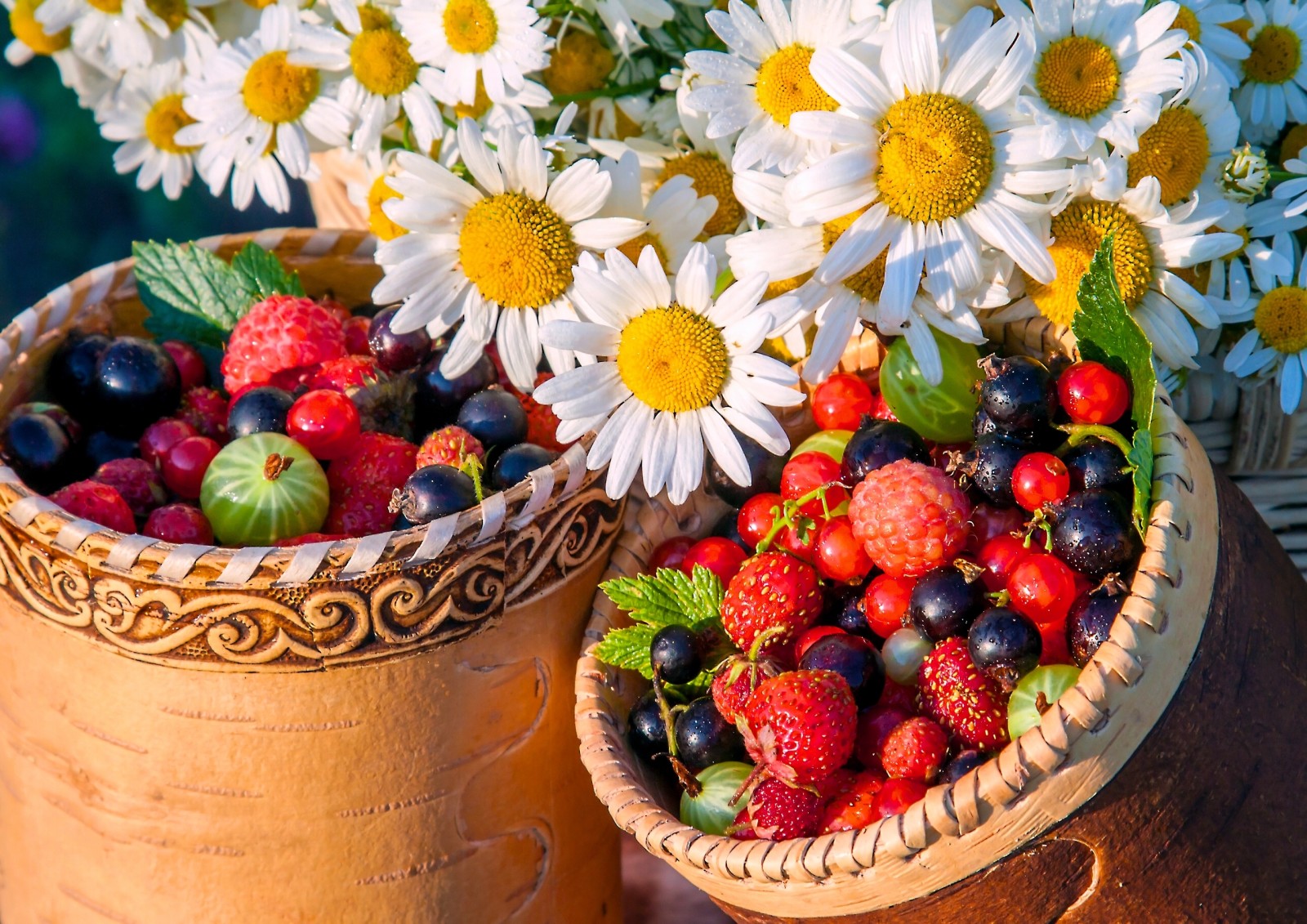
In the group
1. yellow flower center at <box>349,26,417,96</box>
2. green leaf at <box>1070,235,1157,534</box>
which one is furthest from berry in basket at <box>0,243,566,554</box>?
green leaf at <box>1070,235,1157,534</box>

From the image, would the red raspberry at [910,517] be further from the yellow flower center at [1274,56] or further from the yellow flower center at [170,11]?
the yellow flower center at [170,11]

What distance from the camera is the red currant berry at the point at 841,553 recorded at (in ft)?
3.10

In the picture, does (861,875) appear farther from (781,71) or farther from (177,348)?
(177,348)

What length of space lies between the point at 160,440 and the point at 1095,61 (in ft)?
2.67

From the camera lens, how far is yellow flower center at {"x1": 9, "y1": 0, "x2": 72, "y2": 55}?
48.6 inches

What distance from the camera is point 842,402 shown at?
1.05 metres

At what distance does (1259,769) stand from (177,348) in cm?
100

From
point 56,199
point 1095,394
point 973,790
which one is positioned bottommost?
point 56,199

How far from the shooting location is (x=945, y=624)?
0.87 metres

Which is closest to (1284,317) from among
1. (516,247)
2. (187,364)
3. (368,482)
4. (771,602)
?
(771,602)

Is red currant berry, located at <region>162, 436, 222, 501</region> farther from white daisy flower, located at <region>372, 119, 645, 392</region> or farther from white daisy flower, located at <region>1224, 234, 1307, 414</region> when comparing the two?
white daisy flower, located at <region>1224, 234, 1307, 414</region>

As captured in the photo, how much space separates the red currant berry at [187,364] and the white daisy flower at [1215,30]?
3.05 ft

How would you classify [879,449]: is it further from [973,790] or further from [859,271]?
[973,790]

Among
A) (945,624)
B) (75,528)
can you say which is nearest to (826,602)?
(945,624)
